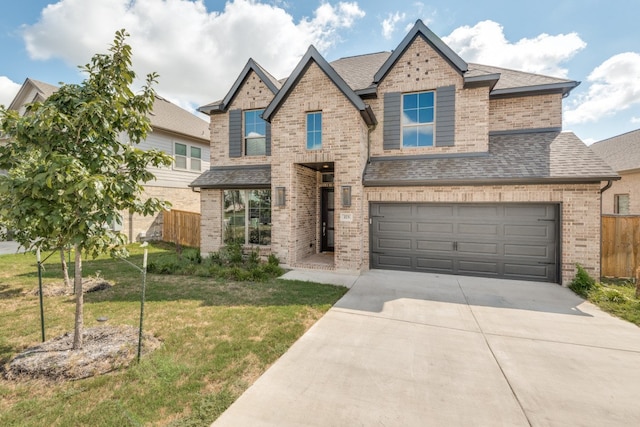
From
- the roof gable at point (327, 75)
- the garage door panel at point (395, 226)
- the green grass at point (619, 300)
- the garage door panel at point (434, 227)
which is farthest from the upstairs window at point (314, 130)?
the green grass at point (619, 300)

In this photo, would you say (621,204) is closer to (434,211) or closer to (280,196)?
(434,211)

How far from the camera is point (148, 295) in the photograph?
6598 millimetres

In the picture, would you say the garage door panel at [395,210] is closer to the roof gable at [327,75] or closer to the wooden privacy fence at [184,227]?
→ the roof gable at [327,75]

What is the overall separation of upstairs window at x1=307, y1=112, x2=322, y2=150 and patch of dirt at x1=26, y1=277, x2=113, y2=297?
6.99 m

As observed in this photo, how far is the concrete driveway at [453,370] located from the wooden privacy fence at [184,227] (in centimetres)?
1069

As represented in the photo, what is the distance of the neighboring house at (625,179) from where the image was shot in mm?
14742

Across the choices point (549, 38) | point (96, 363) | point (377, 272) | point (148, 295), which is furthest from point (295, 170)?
point (549, 38)

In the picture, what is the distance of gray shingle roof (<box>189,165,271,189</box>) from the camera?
10.1 meters

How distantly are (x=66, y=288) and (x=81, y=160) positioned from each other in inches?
201

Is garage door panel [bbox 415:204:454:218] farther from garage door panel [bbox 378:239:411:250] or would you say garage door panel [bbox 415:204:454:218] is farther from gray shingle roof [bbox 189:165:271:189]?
gray shingle roof [bbox 189:165:271:189]

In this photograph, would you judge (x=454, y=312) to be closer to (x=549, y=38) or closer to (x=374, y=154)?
(x=374, y=154)

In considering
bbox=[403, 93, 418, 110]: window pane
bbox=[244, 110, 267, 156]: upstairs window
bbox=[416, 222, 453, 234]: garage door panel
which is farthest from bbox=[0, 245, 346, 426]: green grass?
bbox=[403, 93, 418, 110]: window pane

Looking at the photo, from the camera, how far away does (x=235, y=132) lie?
11.2 m

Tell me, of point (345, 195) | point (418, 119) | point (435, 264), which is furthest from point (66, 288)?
point (418, 119)
